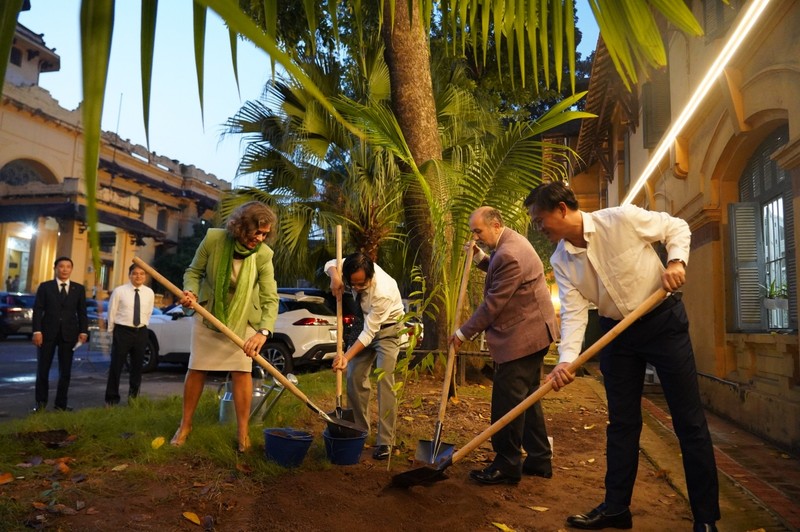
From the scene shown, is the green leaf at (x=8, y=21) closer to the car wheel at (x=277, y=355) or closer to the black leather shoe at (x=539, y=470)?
the black leather shoe at (x=539, y=470)

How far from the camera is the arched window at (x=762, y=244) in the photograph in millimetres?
6727

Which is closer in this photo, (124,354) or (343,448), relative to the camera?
(343,448)

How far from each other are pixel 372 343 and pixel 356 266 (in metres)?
0.66

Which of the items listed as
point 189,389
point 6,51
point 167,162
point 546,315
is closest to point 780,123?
point 546,315

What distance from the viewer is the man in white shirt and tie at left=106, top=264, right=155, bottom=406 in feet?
24.6

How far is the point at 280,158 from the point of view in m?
12.8

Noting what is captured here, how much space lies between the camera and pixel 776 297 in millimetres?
6781

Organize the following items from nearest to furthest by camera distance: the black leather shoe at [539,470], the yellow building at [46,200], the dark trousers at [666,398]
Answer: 1. the dark trousers at [666,398]
2. the black leather shoe at [539,470]
3. the yellow building at [46,200]

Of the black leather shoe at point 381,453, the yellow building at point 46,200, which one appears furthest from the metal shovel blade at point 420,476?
the yellow building at point 46,200

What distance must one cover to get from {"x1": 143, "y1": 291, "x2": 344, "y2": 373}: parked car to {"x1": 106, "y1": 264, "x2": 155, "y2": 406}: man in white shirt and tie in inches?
112

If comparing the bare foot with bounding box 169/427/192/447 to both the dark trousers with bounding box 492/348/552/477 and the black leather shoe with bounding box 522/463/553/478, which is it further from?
the black leather shoe with bounding box 522/463/553/478

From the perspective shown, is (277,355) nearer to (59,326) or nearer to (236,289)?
(59,326)

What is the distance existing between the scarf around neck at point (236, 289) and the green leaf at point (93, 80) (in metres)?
4.27

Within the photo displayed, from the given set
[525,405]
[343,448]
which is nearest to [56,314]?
[343,448]
